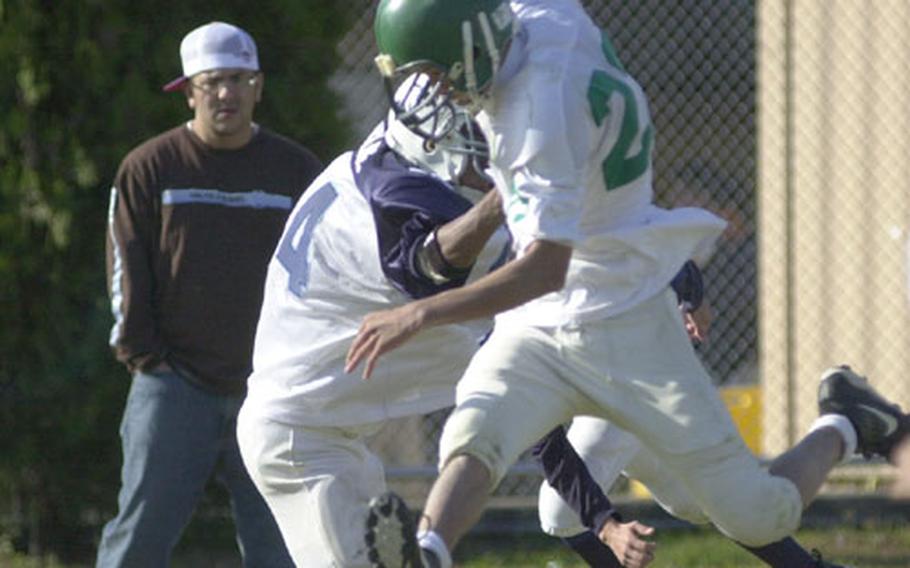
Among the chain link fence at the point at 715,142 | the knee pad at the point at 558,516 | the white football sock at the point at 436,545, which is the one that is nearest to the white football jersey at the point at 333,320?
the white football sock at the point at 436,545

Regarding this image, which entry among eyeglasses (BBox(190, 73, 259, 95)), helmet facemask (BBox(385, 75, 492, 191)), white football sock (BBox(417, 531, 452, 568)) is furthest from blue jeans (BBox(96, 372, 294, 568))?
white football sock (BBox(417, 531, 452, 568))

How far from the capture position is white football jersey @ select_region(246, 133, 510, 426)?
5.53m

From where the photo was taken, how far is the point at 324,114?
30.2 feet

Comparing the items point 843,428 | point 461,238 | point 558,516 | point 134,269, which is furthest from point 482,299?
point 134,269

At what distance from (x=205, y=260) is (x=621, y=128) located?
213cm

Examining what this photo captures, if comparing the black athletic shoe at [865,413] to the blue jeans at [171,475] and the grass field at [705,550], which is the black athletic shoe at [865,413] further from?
the grass field at [705,550]

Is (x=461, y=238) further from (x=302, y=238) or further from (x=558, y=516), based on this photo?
(x=558, y=516)

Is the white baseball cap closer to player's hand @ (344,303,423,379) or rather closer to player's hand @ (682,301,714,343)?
player's hand @ (682,301,714,343)

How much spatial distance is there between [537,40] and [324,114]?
4.10 metres

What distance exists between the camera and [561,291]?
541 centimetres

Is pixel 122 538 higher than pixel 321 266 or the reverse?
the reverse

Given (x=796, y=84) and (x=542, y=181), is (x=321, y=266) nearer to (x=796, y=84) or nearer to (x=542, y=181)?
(x=542, y=181)

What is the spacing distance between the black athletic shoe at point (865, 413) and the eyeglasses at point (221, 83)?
216cm

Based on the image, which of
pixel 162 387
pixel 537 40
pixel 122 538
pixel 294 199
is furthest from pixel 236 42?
pixel 537 40
